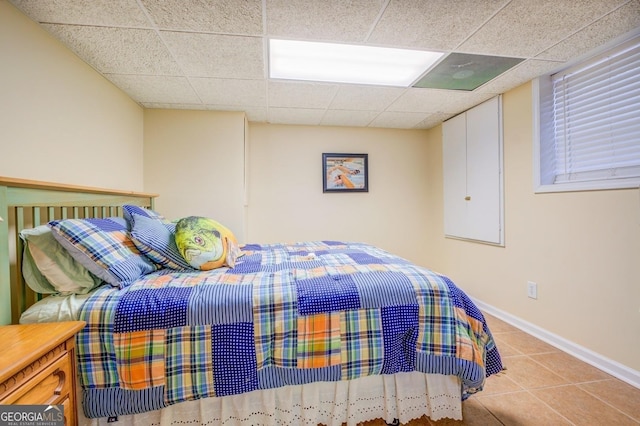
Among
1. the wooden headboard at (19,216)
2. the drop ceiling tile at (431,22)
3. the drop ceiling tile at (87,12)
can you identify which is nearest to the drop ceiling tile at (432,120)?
the drop ceiling tile at (431,22)

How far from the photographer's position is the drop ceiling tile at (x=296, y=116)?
290cm

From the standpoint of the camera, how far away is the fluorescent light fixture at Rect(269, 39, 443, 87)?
190 cm

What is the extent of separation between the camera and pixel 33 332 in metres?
0.96

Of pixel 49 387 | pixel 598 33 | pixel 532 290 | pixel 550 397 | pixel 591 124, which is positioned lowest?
pixel 550 397

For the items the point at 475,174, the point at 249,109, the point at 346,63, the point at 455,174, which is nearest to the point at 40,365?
the point at 346,63

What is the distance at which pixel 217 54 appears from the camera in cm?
186

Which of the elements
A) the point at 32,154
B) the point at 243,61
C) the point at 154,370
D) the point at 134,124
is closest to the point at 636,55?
the point at 243,61

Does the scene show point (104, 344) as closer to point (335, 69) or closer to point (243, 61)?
point (243, 61)

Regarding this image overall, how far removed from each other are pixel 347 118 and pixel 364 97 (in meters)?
0.61

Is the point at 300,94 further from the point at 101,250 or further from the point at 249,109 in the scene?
the point at 101,250

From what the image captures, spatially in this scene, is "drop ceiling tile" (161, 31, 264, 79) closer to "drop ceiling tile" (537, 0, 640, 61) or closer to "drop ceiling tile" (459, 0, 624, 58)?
"drop ceiling tile" (459, 0, 624, 58)

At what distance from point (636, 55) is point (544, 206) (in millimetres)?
1089

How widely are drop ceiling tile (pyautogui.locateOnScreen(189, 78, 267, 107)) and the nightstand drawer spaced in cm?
205

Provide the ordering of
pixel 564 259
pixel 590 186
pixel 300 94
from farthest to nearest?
pixel 300 94 < pixel 564 259 < pixel 590 186
